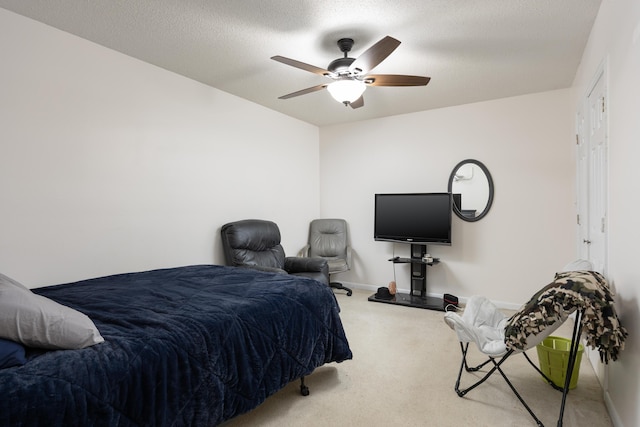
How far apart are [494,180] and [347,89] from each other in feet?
8.52

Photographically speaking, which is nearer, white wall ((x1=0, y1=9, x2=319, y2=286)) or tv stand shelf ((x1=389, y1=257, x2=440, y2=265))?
white wall ((x1=0, y1=9, x2=319, y2=286))

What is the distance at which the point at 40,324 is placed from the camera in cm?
143

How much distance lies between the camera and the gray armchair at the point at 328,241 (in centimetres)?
535

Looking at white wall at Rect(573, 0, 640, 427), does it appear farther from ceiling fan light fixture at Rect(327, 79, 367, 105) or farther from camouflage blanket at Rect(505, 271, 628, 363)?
ceiling fan light fixture at Rect(327, 79, 367, 105)

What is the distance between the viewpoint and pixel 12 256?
2.47 meters

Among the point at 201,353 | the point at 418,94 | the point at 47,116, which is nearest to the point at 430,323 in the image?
the point at 418,94

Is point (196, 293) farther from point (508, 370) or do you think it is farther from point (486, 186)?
point (486, 186)

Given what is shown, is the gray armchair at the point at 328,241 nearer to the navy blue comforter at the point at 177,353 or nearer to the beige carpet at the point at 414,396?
the beige carpet at the point at 414,396

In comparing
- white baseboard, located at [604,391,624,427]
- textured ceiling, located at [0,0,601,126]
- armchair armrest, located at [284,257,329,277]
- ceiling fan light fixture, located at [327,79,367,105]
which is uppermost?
textured ceiling, located at [0,0,601,126]

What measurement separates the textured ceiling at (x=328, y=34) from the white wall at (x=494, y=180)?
603mm

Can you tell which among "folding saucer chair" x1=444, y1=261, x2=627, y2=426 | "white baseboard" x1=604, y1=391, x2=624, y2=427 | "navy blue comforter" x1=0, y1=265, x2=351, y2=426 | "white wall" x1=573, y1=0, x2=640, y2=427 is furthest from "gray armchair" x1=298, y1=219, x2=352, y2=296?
"white wall" x1=573, y1=0, x2=640, y2=427

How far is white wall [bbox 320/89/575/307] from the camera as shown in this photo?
4152 mm

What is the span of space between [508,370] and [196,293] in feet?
7.88

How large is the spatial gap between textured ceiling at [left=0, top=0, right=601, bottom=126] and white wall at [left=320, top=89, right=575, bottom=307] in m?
0.60
